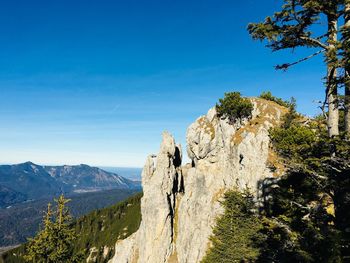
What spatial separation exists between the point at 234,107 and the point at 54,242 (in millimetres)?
56030

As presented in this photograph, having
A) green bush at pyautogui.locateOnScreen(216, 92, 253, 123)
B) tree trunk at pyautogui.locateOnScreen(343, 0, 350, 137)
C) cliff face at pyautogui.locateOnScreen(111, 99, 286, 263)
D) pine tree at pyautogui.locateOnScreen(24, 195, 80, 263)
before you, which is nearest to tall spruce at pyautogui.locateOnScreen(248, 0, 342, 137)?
tree trunk at pyautogui.locateOnScreen(343, 0, 350, 137)

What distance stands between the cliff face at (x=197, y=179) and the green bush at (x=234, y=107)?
1.92 meters

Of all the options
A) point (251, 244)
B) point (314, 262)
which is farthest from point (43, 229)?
point (314, 262)

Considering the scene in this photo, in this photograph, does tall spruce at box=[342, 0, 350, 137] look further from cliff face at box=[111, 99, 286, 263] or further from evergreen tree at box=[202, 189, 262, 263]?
cliff face at box=[111, 99, 286, 263]

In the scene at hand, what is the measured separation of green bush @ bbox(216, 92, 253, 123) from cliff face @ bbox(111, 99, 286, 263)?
6.31 ft

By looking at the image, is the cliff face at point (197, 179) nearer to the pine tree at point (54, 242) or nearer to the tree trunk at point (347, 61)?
the pine tree at point (54, 242)

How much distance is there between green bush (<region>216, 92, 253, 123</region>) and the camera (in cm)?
7600

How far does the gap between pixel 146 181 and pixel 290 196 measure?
83.6 metres

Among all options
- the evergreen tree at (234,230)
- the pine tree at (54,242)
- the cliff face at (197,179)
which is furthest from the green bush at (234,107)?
the pine tree at (54,242)

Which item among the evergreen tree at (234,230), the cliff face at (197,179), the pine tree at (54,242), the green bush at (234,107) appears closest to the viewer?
the pine tree at (54,242)

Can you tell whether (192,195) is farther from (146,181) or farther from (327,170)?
(327,170)

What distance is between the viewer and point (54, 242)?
112 ft

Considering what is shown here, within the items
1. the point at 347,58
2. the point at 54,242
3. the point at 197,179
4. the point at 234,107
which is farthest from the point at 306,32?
the point at 197,179

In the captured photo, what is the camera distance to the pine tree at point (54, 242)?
108ft
